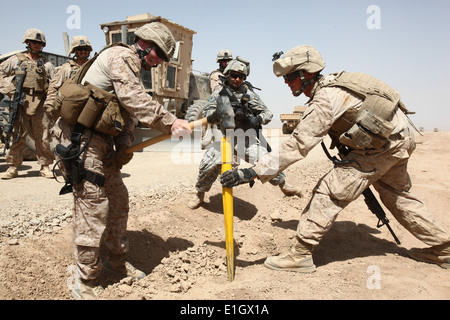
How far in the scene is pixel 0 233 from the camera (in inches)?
134

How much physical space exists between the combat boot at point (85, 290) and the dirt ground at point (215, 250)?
0.07 m

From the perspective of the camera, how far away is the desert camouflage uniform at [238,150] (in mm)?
4848

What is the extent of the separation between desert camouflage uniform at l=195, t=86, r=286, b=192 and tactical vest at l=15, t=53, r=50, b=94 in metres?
3.27

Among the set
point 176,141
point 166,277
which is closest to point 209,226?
point 166,277

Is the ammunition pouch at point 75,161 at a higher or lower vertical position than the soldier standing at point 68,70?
lower

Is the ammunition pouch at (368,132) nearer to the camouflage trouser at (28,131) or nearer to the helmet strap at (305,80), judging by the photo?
the helmet strap at (305,80)

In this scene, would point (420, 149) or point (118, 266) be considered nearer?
point (118, 266)

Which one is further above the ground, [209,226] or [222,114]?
[222,114]

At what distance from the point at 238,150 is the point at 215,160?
1.37 feet

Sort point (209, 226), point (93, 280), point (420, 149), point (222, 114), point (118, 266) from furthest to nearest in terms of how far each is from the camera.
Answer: point (420, 149) < point (209, 226) < point (118, 266) < point (222, 114) < point (93, 280)

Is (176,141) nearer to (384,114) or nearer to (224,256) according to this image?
(224,256)

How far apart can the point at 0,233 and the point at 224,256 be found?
7.08 feet

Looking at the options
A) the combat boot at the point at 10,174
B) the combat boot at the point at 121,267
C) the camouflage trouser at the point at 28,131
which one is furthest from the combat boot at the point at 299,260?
the combat boot at the point at 10,174

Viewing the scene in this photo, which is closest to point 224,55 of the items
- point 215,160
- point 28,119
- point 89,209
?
point 215,160
